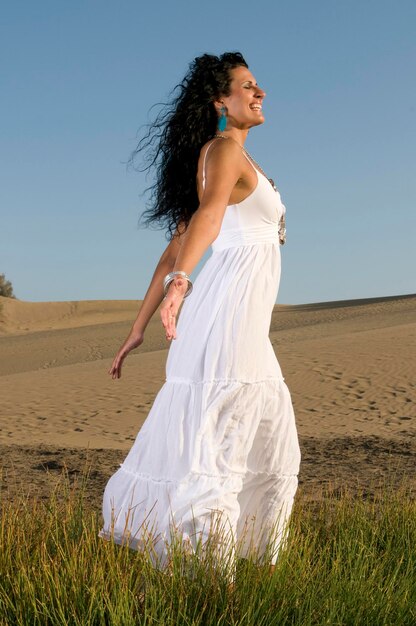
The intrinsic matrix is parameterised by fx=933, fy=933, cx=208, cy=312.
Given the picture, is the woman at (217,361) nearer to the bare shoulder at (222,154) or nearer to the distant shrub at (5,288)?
the bare shoulder at (222,154)

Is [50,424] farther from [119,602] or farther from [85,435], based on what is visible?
[119,602]

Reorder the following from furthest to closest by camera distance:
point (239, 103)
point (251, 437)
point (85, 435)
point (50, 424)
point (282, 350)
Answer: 1. point (282, 350)
2. point (50, 424)
3. point (85, 435)
4. point (239, 103)
5. point (251, 437)

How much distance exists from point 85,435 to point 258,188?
33.4ft

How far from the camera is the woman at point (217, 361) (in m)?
3.35

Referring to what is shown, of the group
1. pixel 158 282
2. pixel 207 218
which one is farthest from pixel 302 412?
pixel 207 218

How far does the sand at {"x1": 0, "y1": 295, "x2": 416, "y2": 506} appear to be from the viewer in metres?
9.07

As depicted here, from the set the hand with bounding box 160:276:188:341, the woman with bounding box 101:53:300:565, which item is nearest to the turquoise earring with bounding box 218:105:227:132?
the woman with bounding box 101:53:300:565

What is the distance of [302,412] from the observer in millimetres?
15336

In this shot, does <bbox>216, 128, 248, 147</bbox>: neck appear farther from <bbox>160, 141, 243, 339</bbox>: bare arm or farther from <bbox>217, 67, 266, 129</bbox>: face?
<bbox>160, 141, 243, 339</bbox>: bare arm

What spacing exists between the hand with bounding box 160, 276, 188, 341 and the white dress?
0.84 feet

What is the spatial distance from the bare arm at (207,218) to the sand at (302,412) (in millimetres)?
2122

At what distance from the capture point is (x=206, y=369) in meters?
3.41

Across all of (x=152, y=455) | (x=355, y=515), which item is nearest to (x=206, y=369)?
(x=152, y=455)

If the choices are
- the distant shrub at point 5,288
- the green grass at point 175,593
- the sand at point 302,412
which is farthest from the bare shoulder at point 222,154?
the distant shrub at point 5,288
